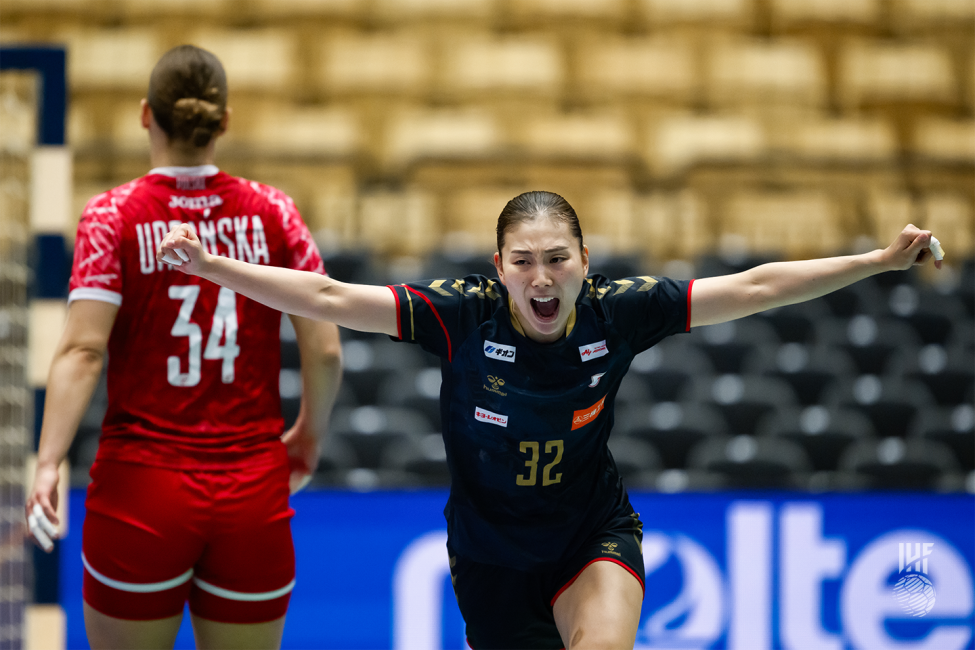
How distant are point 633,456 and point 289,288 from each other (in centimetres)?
310

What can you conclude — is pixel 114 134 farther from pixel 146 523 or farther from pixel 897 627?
pixel 897 627

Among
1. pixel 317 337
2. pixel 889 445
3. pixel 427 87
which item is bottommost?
pixel 889 445

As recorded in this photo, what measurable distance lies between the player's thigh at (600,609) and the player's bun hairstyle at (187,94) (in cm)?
165

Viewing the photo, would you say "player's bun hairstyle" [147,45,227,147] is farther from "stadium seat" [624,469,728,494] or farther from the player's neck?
"stadium seat" [624,469,728,494]

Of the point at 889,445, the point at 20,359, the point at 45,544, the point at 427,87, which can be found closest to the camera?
the point at 45,544

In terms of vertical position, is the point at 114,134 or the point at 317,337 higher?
the point at 114,134

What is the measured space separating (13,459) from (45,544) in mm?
1972

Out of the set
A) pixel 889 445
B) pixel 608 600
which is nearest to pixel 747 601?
pixel 889 445

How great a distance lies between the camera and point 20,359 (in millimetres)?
4566

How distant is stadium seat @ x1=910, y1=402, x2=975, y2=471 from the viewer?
5508mm

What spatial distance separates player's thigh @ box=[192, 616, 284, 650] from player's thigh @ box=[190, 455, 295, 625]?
0.05 ft

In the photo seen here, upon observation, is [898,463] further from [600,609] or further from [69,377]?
[69,377]

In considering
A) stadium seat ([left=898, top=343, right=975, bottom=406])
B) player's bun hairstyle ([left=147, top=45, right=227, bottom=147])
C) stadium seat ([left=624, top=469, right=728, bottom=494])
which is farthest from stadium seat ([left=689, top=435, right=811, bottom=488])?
player's bun hairstyle ([left=147, top=45, right=227, bottom=147])

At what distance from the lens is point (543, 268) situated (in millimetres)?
2404
